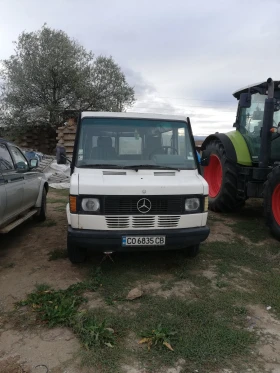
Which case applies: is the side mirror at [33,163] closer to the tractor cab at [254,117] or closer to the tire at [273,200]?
the tractor cab at [254,117]

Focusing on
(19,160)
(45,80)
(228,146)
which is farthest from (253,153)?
(45,80)

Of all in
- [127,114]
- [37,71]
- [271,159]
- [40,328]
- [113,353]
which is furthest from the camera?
[37,71]

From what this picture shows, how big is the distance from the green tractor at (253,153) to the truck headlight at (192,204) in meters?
1.23

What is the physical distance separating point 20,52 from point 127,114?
17264 mm

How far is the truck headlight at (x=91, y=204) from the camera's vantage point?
392cm

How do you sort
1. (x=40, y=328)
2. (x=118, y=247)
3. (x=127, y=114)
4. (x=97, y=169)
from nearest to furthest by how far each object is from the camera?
(x=40, y=328), (x=118, y=247), (x=97, y=169), (x=127, y=114)

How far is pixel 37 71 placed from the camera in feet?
61.7

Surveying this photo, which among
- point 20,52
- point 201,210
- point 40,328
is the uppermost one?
point 20,52

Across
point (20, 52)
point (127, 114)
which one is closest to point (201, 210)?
point (127, 114)

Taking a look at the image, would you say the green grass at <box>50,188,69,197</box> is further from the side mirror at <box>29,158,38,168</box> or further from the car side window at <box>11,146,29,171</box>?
the car side window at <box>11,146,29,171</box>

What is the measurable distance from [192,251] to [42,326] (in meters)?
2.29

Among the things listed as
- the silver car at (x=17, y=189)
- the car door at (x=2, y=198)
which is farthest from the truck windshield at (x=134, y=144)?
the silver car at (x=17, y=189)

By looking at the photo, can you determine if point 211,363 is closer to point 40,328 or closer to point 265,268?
point 40,328

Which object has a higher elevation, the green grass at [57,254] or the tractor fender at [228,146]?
the tractor fender at [228,146]
